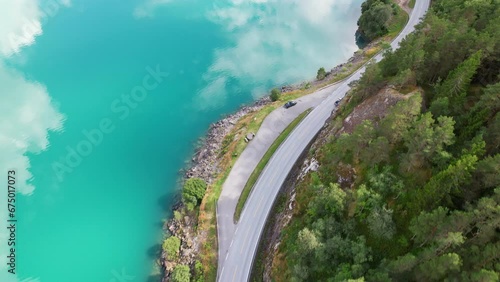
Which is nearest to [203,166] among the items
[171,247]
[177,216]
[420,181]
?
[177,216]

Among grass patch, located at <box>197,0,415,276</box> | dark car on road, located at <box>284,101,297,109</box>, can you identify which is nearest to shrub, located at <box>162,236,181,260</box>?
grass patch, located at <box>197,0,415,276</box>

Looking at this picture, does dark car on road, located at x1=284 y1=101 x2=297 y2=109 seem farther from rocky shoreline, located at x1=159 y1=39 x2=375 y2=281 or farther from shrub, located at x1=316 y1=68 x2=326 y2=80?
shrub, located at x1=316 y1=68 x2=326 y2=80

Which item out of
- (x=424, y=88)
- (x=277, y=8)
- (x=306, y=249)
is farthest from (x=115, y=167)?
(x=277, y=8)

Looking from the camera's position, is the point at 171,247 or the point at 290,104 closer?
the point at 171,247

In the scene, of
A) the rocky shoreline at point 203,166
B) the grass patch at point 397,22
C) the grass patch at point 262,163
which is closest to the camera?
the rocky shoreline at point 203,166

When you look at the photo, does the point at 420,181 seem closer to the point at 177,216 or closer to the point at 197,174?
the point at 177,216

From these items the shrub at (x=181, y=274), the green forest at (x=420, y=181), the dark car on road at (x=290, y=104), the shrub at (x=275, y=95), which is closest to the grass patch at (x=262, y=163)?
the dark car on road at (x=290, y=104)

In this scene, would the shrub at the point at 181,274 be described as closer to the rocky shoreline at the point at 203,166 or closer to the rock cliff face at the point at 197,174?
the rocky shoreline at the point at 203,166
